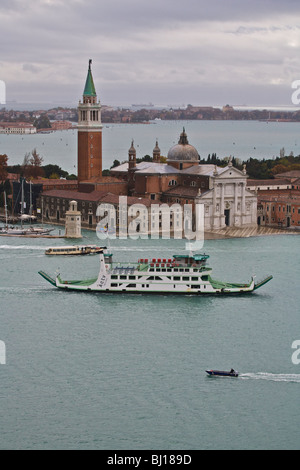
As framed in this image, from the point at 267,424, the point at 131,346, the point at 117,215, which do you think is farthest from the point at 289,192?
the point at 267,424

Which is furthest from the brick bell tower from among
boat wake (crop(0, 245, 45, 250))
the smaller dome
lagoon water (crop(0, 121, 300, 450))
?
lagoon water (crop(0, 121, 300, 450))

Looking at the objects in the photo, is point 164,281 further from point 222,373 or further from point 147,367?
point 222,373

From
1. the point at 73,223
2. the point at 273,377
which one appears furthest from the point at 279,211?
the point at 273,377

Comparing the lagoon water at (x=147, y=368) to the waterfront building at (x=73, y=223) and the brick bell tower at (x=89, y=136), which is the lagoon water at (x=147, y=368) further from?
the brick bell tower at (x=89, y=136)

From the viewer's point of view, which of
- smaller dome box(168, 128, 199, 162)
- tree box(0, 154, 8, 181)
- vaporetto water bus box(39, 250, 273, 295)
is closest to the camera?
vaporetto water bus box(39, 250, 273, 295)

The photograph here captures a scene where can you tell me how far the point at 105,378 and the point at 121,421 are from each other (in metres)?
1.68

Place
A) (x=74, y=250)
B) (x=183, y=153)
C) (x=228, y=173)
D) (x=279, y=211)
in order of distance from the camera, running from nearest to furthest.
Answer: (x=74, y=250) < (x=228, y=173) < (x=279, y=211) < (x=183, y=153)

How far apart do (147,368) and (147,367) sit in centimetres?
5

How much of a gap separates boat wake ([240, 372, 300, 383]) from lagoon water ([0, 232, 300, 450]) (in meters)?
0.02

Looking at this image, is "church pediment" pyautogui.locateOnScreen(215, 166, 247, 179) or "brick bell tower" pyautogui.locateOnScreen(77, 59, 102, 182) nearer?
"church pediment" pyautogui.locateOnScreen(215, 166, 247, 179)

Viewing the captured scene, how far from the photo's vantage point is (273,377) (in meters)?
15.0

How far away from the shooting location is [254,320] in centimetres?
1870

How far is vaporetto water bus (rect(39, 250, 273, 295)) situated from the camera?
21.2m

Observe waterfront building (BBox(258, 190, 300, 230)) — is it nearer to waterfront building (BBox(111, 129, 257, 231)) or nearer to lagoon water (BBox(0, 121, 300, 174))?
waterfront building (BBox(111, 129, 257, 231))
